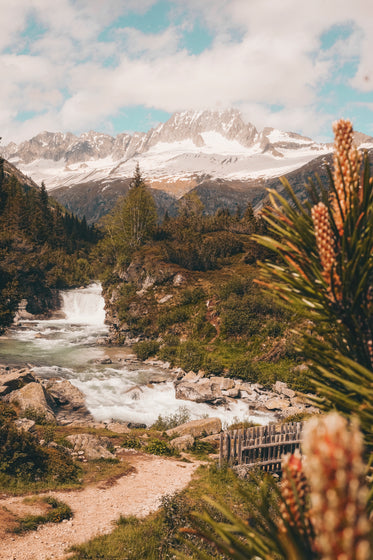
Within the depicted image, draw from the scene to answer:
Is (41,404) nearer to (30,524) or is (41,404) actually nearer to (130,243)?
(30,524)

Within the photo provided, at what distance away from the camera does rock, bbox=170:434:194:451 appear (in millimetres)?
15072

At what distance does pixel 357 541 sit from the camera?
67 cm

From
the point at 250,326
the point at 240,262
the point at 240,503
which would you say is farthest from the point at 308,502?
the point at 240,262

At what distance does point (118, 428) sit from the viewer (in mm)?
17484

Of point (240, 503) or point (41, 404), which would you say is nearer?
point (240, 503)

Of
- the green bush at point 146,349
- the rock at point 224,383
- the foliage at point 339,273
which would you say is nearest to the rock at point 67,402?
the rock at point 224,383

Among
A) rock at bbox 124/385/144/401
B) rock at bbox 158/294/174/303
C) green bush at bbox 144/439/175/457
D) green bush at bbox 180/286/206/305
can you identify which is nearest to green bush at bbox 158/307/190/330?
green bush at bbox 180/286/206/305

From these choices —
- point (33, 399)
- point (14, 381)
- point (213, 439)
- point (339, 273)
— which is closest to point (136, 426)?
point (213, 439)

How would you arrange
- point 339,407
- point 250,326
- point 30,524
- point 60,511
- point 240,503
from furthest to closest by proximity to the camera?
point 250,326 → point 240,503 → point 60,511 → point 30,524 → point 339,407

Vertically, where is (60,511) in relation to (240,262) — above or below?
below

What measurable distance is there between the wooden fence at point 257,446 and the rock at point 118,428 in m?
6.45

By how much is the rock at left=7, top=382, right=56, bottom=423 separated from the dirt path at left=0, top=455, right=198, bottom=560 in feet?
20.0

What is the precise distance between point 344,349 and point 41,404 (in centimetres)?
1887

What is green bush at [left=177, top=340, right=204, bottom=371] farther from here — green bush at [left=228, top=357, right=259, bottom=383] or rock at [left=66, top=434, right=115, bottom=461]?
rock at [left=66, top=434, right=115, bottom=461]
